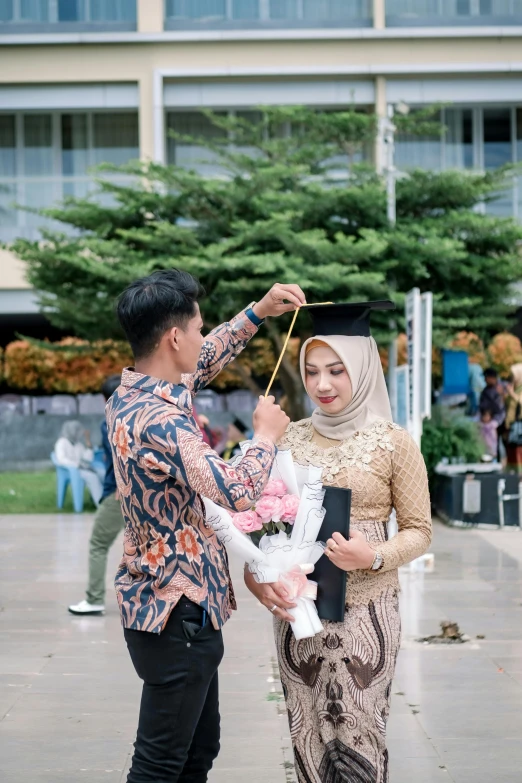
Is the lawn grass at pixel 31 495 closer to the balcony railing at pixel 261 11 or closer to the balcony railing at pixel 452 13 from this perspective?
the balcony railing at pixel 261 11

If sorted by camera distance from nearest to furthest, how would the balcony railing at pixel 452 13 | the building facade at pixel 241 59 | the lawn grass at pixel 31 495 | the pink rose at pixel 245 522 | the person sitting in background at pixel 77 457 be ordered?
the pink rose at pixel 245 522
the person sitting in background at pixel 77 457
the lawn grass at pixel 31 495
the building facade at pixel 241 59
the balcony railing at pixel 452 13

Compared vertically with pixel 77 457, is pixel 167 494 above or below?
above

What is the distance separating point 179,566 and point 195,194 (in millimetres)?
12298

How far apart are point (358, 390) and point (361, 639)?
758mm

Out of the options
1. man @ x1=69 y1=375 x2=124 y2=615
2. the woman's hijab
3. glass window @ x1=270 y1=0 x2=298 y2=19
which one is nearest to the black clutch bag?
man @ x1=69 y1=375 x2=124 y2=615

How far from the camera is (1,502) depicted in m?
16.2

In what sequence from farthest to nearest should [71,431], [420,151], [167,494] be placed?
[420,151]
[71,431]
[167,494]

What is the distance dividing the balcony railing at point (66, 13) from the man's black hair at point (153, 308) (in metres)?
22.2

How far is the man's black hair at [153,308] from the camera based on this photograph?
2.93 metres

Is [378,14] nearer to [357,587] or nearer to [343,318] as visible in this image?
[343,318]

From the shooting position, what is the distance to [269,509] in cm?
305

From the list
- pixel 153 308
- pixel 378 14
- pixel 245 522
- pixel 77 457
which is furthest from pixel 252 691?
pixel 378 14

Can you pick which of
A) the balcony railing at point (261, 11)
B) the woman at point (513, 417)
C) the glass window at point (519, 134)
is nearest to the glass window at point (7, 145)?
the balcony railing at point (261, 11)

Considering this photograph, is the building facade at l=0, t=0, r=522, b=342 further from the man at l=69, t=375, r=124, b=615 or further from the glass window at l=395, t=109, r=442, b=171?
the man at l=69, t=375, r=124, b=615
